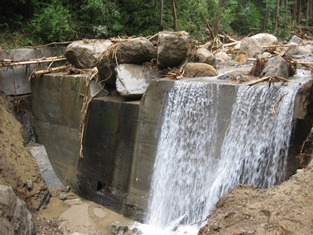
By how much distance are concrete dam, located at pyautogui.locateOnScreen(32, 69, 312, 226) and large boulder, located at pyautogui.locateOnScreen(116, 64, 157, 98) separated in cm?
25

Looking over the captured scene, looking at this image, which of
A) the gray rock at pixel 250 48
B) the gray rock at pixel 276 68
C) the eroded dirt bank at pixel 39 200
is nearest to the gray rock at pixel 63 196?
the eroded dirt bank at pixel 39 200

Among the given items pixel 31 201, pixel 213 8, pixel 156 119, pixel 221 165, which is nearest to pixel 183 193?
pixel 221 165

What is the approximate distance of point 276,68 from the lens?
242 inches

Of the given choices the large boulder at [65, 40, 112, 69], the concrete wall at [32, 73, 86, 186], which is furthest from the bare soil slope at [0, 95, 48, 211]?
the large boulder at [65, 40, 112, 69]

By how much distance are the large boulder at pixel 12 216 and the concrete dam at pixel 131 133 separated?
6.41 feet

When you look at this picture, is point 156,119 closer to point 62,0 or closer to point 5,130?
point 5,130

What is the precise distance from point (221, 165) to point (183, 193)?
3.38 ft

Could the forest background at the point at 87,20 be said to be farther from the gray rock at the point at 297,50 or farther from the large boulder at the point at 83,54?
the gray rock at the point at 297,50

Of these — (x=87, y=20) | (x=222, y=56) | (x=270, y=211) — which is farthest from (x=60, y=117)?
(x=270, y=211)

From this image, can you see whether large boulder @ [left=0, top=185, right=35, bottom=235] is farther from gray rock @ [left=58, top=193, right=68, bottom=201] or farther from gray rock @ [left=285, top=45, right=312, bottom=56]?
gray rock @ [left=285, top=45, right=312, bottom=56]

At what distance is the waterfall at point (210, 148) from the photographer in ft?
17.1

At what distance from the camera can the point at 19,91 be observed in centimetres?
963

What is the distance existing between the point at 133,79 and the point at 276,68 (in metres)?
2.95

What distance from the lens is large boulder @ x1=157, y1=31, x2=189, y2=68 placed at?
297 inches
